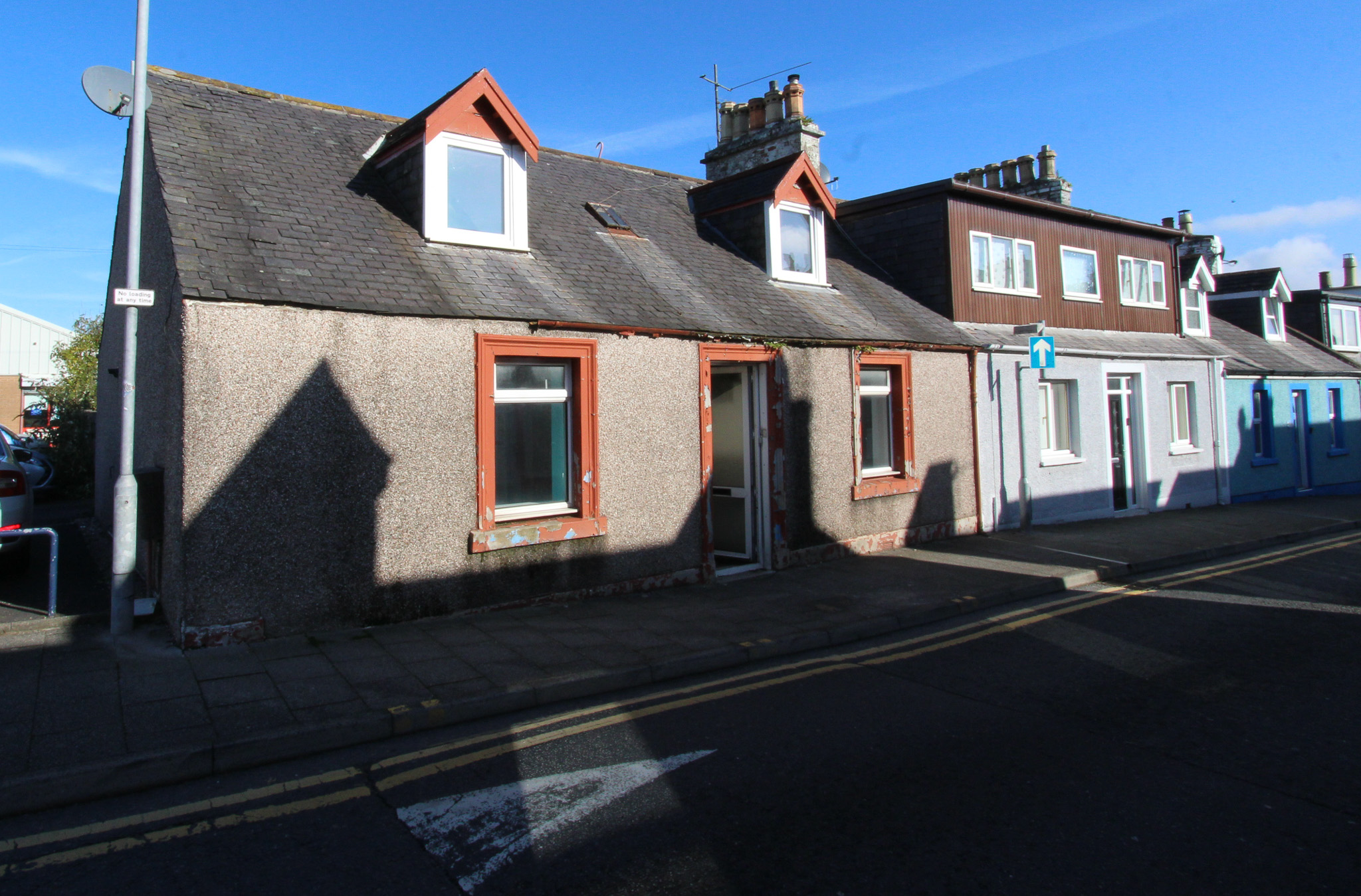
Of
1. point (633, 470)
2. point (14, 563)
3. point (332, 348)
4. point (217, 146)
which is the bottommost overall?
point (14, 563)

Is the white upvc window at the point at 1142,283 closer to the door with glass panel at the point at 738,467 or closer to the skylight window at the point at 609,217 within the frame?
the door with glass panel at the point at 738,467

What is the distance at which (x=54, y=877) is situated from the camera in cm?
373

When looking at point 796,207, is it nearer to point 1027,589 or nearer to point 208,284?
point 1027,589

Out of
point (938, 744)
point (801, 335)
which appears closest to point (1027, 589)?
point (801, 335)

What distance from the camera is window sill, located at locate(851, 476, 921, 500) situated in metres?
12.1

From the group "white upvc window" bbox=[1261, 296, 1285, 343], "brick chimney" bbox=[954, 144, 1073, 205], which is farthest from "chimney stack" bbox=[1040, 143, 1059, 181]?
"white upvc window" bbox=[1261, 296, 1285, 343]

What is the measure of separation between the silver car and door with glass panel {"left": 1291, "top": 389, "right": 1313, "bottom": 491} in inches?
1042

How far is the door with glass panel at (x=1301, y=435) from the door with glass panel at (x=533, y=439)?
70.1ft

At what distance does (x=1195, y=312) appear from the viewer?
21.0 meters

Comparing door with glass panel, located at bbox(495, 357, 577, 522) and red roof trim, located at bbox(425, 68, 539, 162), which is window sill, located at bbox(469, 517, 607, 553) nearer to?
door with glass panel, located at bbox(495, 357, 577, 522)

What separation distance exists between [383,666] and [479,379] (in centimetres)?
312

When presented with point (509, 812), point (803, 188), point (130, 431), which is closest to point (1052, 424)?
point (803, 188)

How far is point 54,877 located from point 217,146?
8.06 meters

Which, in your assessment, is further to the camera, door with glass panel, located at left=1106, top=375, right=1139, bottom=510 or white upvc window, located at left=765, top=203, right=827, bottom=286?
door with glass panel, located at left=1106, top=375, right=1139, bottom=510
